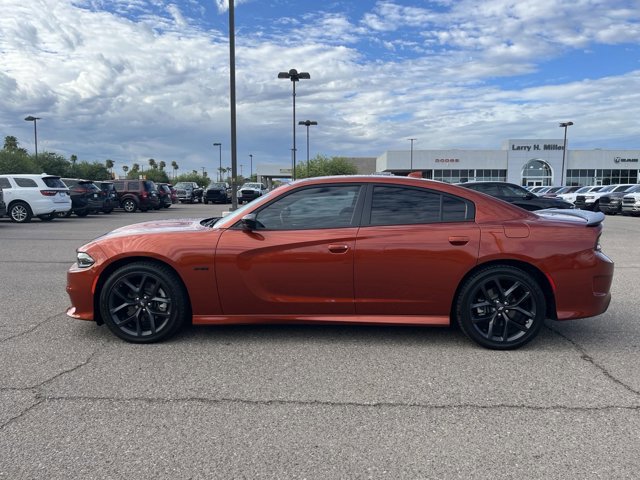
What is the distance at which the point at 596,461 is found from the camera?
2.63m

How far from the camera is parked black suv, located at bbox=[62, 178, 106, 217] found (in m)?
20.4

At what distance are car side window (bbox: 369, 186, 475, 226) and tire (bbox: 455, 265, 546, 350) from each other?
22.8 inches

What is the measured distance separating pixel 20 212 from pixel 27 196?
678 mm

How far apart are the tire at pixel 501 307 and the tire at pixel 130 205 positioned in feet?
81.4

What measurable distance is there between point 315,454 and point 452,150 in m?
76.4

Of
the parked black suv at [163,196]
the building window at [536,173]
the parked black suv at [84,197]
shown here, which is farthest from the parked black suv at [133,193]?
the building window at [536,173]

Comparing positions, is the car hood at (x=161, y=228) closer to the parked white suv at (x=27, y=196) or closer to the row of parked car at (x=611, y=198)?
the parked white suv at (x=27, y=196)

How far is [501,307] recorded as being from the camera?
4289 millimetres

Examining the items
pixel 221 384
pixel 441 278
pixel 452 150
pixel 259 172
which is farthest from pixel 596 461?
pixel 259 172

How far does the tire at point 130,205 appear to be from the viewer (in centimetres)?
2631

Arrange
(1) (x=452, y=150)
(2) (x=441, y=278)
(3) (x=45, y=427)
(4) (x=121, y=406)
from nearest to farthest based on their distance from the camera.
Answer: (3) (x=45, y=427), (4) (x=121, y=406), (2) (x=441, y=278), (1) (x=452, y=150)

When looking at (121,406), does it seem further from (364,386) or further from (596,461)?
(596,461)

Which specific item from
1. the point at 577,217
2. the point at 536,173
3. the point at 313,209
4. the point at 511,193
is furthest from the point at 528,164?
the point at 313,209

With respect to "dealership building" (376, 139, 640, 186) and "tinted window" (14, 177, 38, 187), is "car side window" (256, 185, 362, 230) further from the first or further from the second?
"dealership building" (376, 139, 640, 186)
